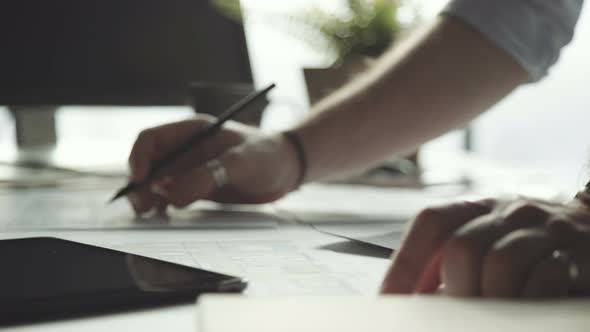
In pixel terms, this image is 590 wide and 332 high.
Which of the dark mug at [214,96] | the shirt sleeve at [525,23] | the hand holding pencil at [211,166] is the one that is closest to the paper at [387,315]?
the hand holding pencil at [211,166]

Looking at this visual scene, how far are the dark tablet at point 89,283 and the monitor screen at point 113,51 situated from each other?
75 centimetres

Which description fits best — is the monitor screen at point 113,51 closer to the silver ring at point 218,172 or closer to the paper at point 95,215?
the paper at point 95,215

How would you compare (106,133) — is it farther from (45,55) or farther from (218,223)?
(218,223)

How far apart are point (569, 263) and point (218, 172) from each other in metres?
0.51

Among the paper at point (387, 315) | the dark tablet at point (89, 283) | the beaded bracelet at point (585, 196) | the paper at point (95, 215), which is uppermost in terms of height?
the beaded bracelet at point (585, 196)

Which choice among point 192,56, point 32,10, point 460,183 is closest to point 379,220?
point 460,183

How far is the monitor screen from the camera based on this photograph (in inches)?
43.1

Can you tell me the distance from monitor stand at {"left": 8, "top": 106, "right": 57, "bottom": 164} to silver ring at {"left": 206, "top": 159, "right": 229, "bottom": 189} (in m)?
0.58

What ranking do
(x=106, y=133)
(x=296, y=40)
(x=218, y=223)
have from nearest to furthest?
(x=218, y=223)
(x=296, y=40)
(x=106, y=133)

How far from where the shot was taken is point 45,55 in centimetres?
111

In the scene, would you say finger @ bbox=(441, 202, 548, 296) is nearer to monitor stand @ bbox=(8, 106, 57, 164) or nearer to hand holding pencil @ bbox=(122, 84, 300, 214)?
hand holding pencil @ bbox=(122, 84, 300, 214)

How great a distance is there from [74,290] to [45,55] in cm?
88

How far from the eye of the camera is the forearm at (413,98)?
84 cm

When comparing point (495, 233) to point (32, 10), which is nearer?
point (495, 233)
